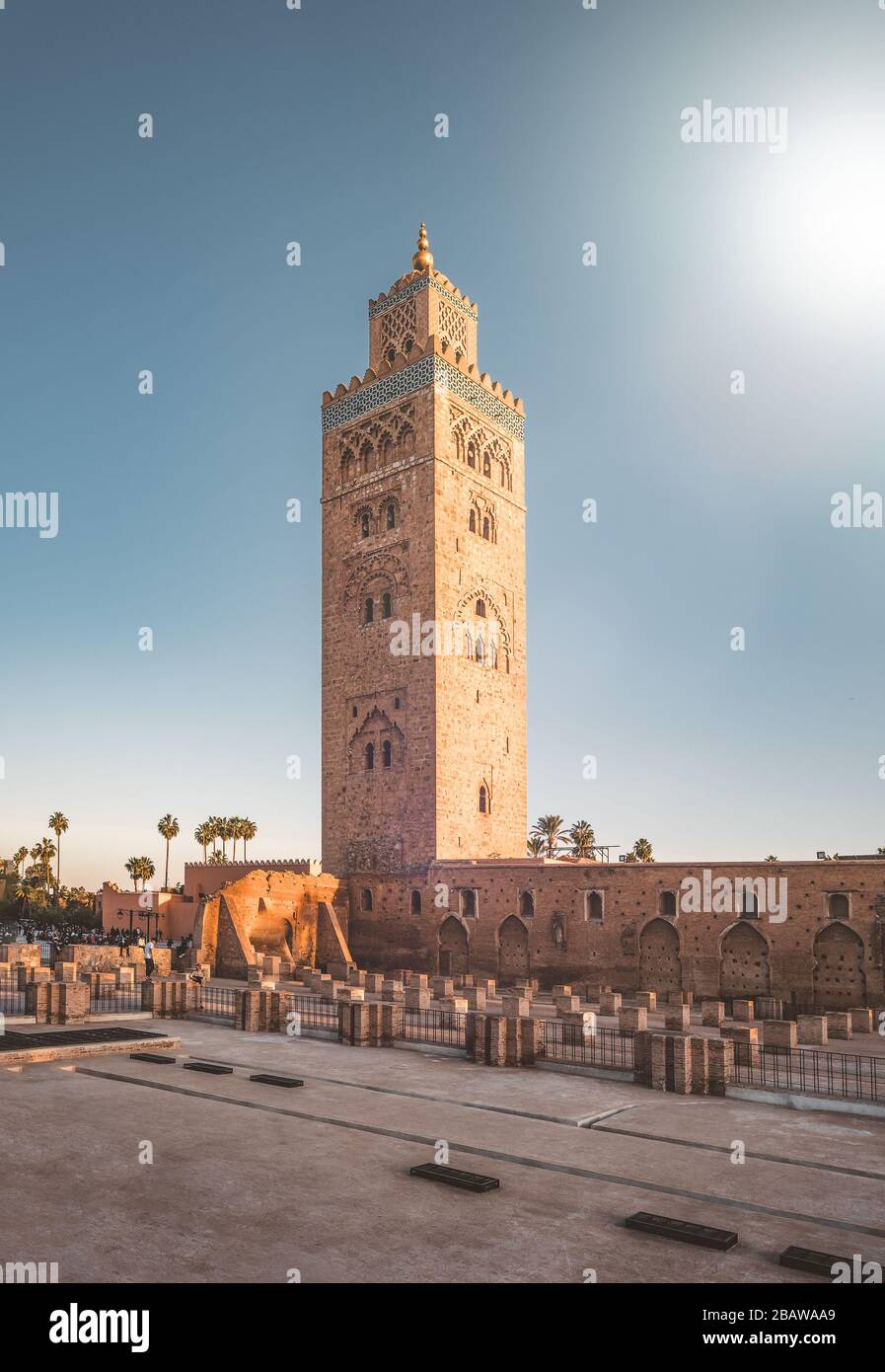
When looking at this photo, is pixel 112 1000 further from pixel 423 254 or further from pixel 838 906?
pixel 423 254

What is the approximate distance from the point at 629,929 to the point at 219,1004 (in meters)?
13.0

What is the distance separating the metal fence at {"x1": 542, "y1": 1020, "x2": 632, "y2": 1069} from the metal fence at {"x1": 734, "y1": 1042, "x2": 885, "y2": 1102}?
6.68 feet

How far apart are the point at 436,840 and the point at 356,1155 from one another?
27.0m

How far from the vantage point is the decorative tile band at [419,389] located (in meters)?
41.9

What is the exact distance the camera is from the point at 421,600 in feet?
132

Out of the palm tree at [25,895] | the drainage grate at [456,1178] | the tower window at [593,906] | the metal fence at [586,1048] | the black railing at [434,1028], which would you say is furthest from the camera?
the palm tree at [25,895]

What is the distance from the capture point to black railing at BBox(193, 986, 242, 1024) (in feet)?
74.6

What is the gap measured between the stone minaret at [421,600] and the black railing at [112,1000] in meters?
14.3

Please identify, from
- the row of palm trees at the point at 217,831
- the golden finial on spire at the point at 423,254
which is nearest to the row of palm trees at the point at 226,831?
the row of palm trees at the point at 217,831

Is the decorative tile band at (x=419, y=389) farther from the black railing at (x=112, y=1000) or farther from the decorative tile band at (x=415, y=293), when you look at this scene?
the black railing at (x=112, y=1000)

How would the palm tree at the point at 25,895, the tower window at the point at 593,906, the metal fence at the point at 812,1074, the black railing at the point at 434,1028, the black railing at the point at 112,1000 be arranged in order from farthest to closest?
the palm tree at the point at 25,895, the tower window at the point at 593,906, the black railing at the point at 112,1000, the black railing at the point at 434,1028, the metal fence at the point at 812,1074

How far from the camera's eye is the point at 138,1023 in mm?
22078

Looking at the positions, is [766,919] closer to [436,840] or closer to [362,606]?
[436,840]
